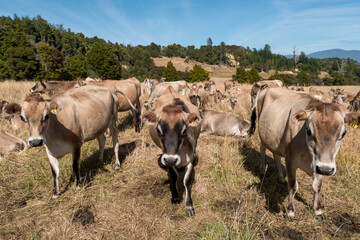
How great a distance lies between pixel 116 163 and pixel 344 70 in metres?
172

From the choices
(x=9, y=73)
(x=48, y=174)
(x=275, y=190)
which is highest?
(x=9, y=73)

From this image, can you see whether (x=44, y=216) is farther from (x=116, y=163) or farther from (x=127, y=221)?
(x=116, y=163)

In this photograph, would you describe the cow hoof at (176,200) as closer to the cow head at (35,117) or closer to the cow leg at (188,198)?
the cow leg at (188,198)

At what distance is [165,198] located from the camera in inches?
171

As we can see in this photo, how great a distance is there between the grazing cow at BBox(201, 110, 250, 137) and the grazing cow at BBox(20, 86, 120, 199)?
437cm

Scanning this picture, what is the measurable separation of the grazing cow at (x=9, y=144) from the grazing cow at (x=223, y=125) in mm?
6420

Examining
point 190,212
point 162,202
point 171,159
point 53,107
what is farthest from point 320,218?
point 53,107

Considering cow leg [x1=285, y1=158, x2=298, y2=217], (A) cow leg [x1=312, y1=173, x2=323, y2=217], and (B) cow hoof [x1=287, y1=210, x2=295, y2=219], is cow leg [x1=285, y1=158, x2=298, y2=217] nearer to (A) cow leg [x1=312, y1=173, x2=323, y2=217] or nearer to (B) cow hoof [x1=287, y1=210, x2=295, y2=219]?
(B) cow hoof [x1=287, y1=210, x2=295, y2=219]

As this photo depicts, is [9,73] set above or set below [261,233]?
above

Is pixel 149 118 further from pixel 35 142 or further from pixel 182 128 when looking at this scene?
pixel 35 142

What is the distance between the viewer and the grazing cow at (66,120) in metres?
3.67

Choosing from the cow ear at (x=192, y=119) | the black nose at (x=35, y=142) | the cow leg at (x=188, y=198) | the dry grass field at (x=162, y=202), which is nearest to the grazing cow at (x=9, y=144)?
the dry grass field at (x=162, y=202)

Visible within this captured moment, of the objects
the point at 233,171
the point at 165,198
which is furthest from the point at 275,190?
the point at 165,198

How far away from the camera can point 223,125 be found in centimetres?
862
